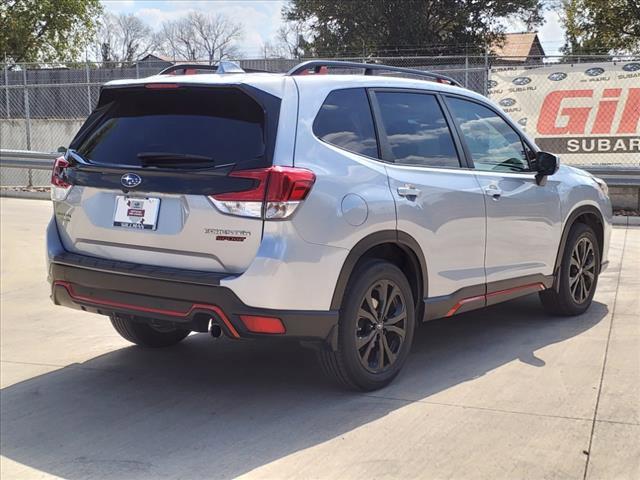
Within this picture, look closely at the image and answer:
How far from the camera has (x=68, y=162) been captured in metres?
4.55

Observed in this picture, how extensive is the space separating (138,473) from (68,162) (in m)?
1.99

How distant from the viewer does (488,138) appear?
17.9 ft

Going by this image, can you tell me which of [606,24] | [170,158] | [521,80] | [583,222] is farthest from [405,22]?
[170,158]

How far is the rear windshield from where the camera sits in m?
3.98

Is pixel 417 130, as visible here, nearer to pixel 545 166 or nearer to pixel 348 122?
pixel 348 122

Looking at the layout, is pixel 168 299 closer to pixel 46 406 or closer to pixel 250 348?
pixel 46 406

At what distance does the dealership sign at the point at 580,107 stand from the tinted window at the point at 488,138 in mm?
7037

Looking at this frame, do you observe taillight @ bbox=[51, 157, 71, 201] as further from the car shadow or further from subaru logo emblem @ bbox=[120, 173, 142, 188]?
the car shadow

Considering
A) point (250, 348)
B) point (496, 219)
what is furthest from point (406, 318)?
point (250, 348)

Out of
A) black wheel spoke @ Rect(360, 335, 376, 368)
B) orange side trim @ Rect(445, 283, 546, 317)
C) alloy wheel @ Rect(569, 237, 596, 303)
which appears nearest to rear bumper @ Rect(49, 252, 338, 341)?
black wheel spoke @ Rect(360, 335, 376, 368)

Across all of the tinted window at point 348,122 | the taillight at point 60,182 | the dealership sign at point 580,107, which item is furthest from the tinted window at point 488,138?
the dealership sign at point 580,107

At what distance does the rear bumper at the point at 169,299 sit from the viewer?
3.85 meters

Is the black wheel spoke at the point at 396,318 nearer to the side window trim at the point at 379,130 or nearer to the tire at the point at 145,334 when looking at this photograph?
the side window trim at the point at 379,130

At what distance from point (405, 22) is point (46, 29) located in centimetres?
1702
